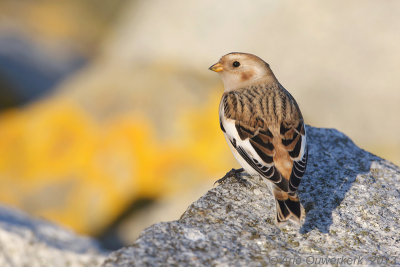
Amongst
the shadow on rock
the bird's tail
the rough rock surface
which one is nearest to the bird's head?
the shadow on rock

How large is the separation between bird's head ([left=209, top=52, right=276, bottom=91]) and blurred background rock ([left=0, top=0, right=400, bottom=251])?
3105 mm

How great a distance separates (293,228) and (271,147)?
643 millimetres

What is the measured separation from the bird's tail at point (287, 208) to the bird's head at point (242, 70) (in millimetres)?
1562

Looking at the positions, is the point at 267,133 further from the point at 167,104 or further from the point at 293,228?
the point at 167,104

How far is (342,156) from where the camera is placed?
4645 mm

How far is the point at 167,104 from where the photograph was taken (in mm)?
8859

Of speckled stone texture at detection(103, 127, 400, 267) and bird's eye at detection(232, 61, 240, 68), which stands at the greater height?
bird's eye at detection(232, 61, 240, 68)

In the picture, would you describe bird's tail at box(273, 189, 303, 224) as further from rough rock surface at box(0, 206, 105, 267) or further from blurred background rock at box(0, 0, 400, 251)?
blurred background rock at box(0, 0, 400, 251)

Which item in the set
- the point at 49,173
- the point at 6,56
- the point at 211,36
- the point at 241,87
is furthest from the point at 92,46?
the point at 241,87

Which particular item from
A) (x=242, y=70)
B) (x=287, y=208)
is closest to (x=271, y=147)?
(x=287, y=208)

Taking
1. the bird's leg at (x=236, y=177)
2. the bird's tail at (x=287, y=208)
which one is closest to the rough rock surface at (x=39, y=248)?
the bird's leg at (x=236, y=177)

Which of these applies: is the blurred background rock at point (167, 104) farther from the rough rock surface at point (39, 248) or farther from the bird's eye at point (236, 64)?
the rough rock surface at point (39, 248)

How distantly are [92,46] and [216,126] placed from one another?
7.58 metres

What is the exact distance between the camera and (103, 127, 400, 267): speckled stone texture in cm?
305
